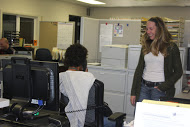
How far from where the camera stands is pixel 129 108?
354cm

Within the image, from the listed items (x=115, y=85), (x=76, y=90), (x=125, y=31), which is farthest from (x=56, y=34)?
(x=76, y=90)

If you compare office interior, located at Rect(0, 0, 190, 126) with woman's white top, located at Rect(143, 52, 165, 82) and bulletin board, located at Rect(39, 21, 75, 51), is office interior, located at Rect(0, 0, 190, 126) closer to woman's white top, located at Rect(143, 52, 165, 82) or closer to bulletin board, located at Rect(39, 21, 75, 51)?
bulletin board, located at Rect(39, 21, 75, 51)

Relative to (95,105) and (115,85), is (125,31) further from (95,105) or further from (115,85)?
(95,105)

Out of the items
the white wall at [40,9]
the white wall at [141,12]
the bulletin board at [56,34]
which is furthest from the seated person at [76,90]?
the white wall at [141,12]

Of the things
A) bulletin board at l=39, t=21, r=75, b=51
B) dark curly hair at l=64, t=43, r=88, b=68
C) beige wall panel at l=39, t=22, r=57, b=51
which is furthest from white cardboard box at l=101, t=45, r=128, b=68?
beige wall panel at l=39, t=22, r=57, b=51

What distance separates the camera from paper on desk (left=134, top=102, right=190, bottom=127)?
91cm

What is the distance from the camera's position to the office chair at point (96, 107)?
2.16 m

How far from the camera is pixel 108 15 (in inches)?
437

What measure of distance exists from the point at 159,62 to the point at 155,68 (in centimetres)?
6

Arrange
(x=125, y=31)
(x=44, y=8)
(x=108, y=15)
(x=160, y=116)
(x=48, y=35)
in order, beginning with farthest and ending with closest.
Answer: (x=108, y=15), (x=44, y=8), (x=48, y=35), (x=125, y=31), (x=160, y=116)

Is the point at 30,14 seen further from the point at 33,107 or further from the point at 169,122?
the point at 169,122

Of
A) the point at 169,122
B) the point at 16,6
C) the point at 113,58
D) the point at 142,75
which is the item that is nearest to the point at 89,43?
the point at 113,58

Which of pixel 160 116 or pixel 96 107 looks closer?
pixel 160 116

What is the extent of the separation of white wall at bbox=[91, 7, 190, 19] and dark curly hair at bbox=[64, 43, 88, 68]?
8.08m
